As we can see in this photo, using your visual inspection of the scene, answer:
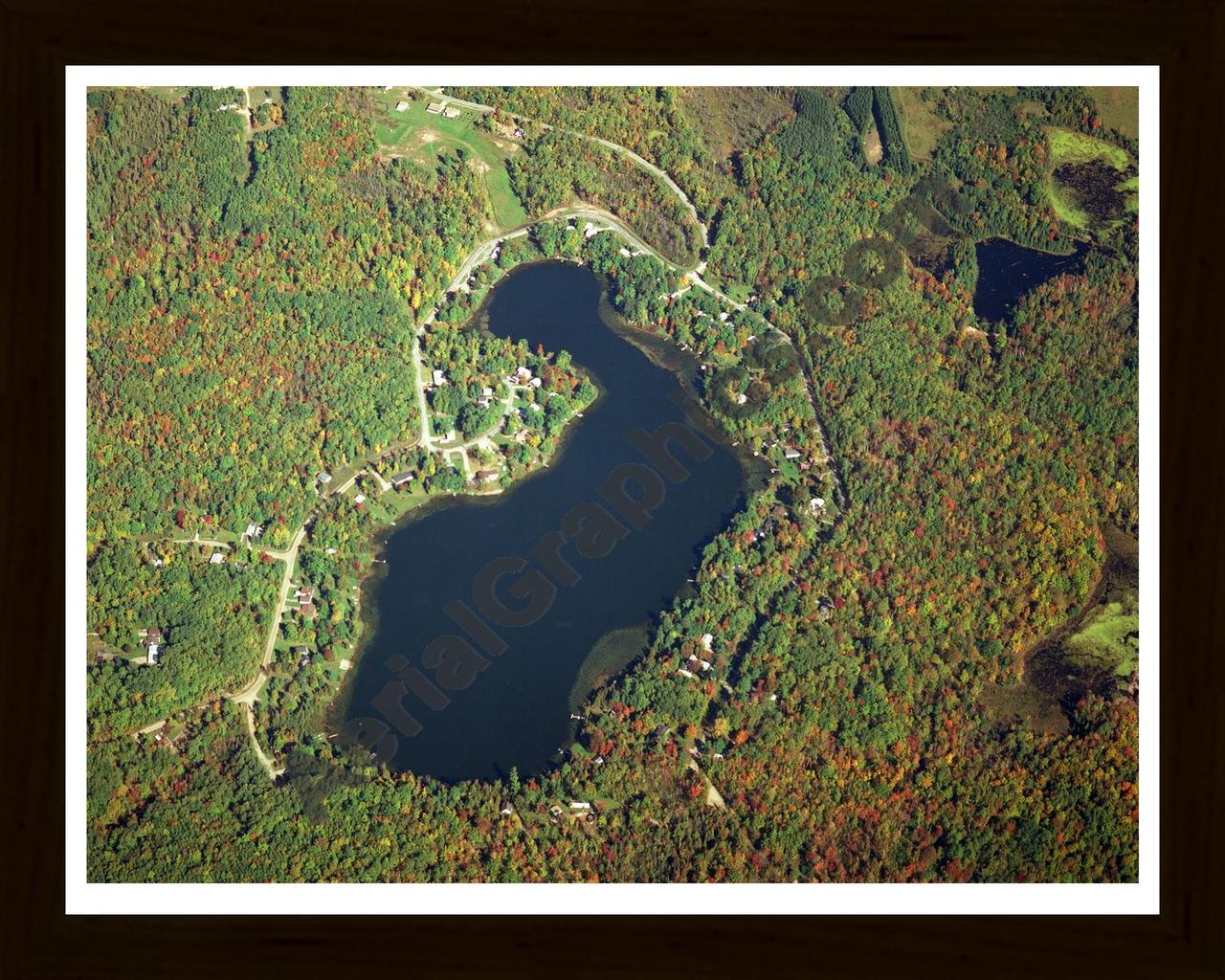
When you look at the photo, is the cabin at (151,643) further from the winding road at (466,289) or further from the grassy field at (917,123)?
the grassy field at (917,123)

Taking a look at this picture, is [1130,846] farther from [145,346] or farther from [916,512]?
[145,346]

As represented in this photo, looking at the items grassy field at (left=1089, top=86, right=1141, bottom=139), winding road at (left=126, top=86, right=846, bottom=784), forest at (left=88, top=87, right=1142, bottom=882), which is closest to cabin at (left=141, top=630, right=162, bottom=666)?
forest at (left=88, top=87, right=1142, bottom=882)

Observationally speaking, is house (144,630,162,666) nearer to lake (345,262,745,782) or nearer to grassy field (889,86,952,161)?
lake (345,262,745,782)

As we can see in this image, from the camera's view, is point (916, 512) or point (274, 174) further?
point (274, 174)

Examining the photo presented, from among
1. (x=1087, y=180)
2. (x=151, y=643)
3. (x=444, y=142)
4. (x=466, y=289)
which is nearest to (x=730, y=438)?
(x=466, y=289)

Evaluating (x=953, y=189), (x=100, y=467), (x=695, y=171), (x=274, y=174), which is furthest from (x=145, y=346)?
(x=953, y=189)

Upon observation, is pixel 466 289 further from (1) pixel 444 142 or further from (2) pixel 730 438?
(2) pixel 730 438

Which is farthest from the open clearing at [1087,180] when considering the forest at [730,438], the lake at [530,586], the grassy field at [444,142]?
the grassy field at [444,142]
